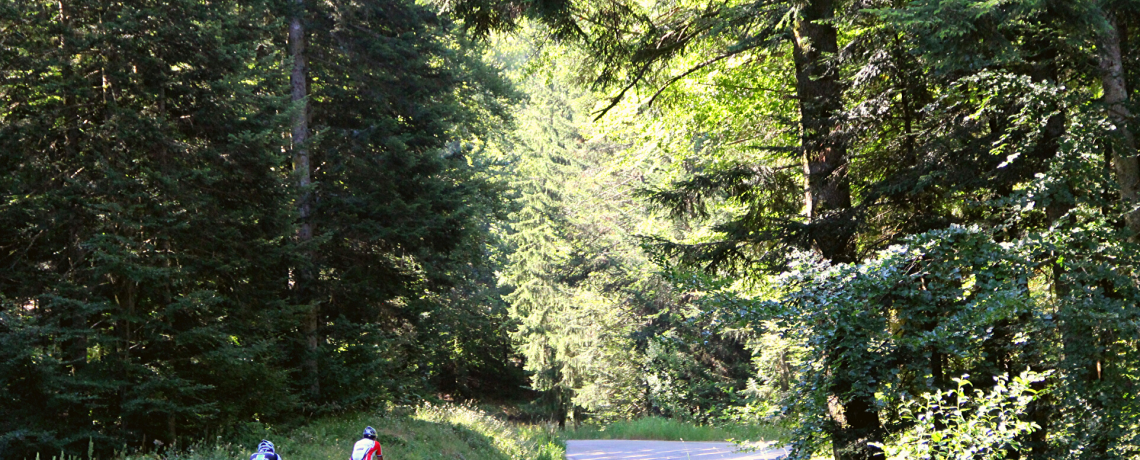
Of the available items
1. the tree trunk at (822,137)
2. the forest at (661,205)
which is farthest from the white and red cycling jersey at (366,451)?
the tree trunk at (822,137)

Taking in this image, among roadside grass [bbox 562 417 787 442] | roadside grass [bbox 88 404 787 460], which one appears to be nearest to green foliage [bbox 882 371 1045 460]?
roadside grass [bbox 88 404 787 460]

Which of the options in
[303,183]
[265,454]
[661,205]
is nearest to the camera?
[265,454]

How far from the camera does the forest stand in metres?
8.00

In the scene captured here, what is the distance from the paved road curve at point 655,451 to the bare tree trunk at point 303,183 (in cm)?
671

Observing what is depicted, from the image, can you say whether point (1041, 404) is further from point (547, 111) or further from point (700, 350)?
point (547, 111)

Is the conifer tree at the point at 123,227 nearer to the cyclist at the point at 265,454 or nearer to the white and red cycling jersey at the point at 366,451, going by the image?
the white and red cycling jersey at the point at 366,451

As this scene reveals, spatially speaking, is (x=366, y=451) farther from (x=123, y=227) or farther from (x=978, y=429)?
(x=978, y=429)

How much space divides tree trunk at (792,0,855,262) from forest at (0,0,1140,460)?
4cm

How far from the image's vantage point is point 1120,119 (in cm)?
823

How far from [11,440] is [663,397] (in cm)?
2401

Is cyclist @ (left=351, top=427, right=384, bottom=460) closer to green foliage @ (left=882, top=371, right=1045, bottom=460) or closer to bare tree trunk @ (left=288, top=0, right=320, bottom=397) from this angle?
green foliage @ (left=882, top=371, right=1045, bottom=460)

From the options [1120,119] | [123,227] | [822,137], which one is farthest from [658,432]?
[1120,119]

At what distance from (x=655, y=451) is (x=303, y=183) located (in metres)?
11.5

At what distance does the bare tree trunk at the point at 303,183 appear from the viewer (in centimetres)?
1481
